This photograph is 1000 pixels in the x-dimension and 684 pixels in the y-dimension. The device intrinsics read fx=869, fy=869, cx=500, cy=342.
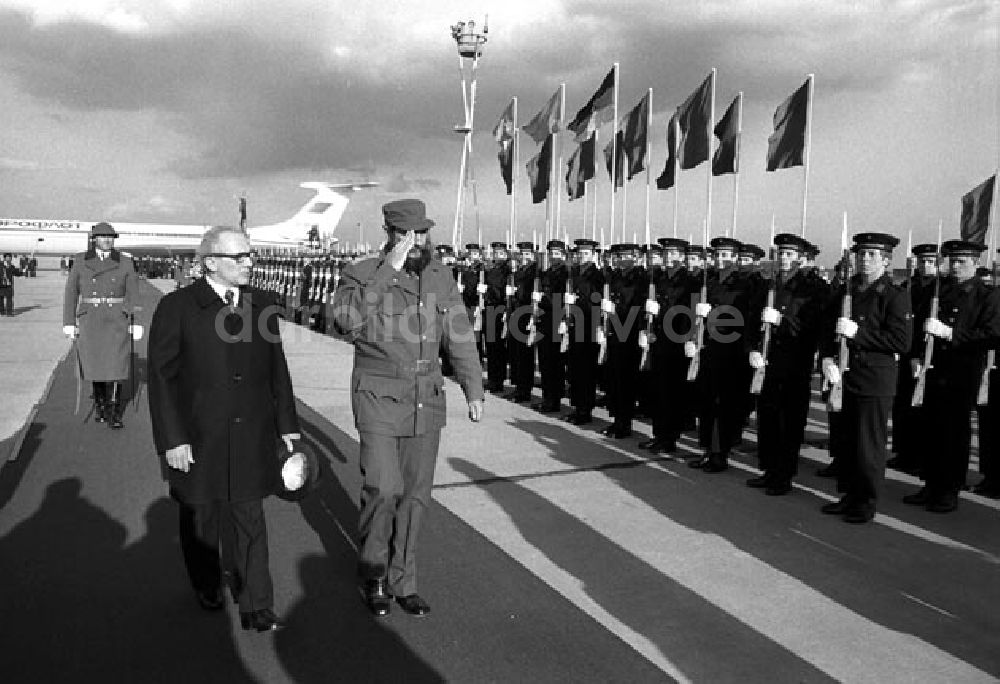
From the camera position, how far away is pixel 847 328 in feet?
18.5

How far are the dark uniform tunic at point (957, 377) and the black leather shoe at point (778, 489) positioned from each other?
93cm

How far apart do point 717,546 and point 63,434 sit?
574 cm

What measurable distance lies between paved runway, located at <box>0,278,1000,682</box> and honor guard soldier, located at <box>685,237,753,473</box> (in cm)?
31

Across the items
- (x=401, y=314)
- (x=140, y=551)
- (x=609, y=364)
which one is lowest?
(x=140, y=551)

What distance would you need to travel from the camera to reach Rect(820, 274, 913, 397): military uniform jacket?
559cm

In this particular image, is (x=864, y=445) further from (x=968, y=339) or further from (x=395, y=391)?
(x=395, y=391)

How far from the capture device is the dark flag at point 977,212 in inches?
367

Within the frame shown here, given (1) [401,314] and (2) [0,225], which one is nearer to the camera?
(1) [401,314]

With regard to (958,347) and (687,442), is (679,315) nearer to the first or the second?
(687,442)

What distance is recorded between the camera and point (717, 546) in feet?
16.2

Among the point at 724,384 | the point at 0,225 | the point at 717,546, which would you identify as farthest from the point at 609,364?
the point at 0,225

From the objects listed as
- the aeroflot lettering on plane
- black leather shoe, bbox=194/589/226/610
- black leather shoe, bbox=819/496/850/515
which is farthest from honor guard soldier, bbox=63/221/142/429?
the aeroflot lettering on plane

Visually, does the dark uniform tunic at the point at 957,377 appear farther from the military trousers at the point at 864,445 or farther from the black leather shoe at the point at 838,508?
the black leather shoe at the point at 838,508

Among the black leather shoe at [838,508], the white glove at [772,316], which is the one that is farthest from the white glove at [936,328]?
the black leather shoe at [838,508]
